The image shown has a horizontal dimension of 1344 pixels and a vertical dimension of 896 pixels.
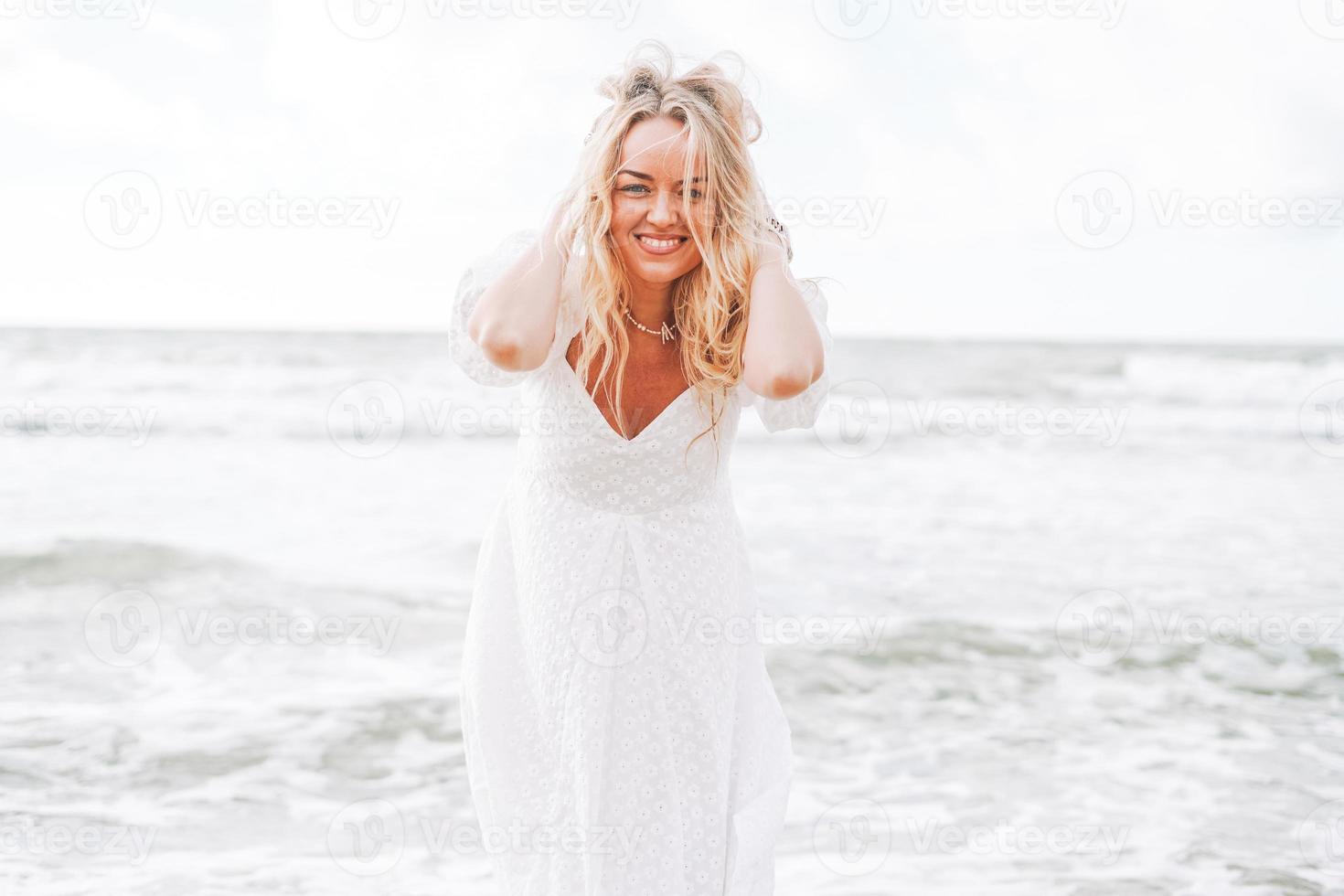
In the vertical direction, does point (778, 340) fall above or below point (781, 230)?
below

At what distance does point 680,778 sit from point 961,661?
4363mm

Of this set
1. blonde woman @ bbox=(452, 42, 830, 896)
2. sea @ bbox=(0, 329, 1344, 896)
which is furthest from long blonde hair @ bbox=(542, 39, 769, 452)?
sea @ bbox=(0, 329, 1344, 896)

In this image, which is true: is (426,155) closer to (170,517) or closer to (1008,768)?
(170,517)

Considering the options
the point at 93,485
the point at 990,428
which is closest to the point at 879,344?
the point at 990,428

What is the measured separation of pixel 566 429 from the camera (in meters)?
2.25

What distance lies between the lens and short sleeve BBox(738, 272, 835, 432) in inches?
86.2

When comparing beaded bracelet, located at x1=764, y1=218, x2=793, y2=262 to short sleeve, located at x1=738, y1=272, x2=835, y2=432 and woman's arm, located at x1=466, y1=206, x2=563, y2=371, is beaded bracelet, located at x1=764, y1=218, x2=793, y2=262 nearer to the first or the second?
short sleeve, located at x1=738, y1=272, x2=835, y2=432

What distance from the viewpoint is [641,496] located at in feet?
7.49

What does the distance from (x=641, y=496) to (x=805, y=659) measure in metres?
4.16

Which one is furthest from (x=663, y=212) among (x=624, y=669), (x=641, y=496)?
(x=624, y=669)

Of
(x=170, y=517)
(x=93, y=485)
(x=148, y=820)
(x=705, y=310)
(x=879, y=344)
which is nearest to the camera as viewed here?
(x=705, y=310)

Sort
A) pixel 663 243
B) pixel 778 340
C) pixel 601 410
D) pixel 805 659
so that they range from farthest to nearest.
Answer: pixel 805 659 < pixel 601 410 < pixel 663 243 < pixel 778 340

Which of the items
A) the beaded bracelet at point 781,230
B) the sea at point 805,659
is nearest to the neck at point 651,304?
the beaded bracelet at point 781,230

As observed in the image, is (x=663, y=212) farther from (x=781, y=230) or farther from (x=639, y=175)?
(x=781, y=230)
